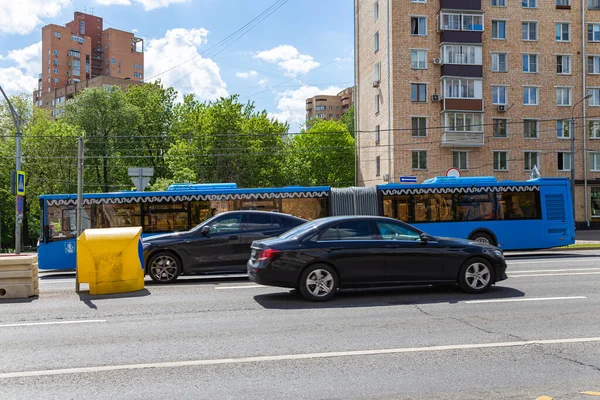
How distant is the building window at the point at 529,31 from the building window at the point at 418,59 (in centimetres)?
863

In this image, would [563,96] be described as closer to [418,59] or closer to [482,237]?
[418,59]

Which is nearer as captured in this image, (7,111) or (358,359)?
(358,359)

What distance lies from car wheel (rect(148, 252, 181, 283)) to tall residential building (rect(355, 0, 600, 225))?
3168 cm

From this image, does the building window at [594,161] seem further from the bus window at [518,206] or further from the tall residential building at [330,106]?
the tall residential building at [330,106]

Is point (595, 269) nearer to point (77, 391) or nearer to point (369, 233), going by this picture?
point (369, 233)

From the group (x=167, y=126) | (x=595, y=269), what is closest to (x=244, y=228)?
(x=595, y=269)

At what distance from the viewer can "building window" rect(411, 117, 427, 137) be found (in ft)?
142

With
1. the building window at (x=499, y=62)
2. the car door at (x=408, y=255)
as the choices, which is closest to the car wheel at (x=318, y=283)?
the car door at (x=408, y=255)

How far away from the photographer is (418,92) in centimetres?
4359

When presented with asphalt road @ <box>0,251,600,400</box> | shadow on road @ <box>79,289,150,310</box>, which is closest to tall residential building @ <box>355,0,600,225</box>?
shadow on road @ <box>79,289,150,310</box>

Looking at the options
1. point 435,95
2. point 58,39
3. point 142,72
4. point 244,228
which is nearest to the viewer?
point 244,228

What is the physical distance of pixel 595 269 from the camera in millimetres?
14141

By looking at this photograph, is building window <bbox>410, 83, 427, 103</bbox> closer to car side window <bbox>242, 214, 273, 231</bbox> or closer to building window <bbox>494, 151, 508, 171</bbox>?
building window <bbox>494, 151, 508, 171</bbox>

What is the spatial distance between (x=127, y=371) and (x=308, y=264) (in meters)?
4.38
